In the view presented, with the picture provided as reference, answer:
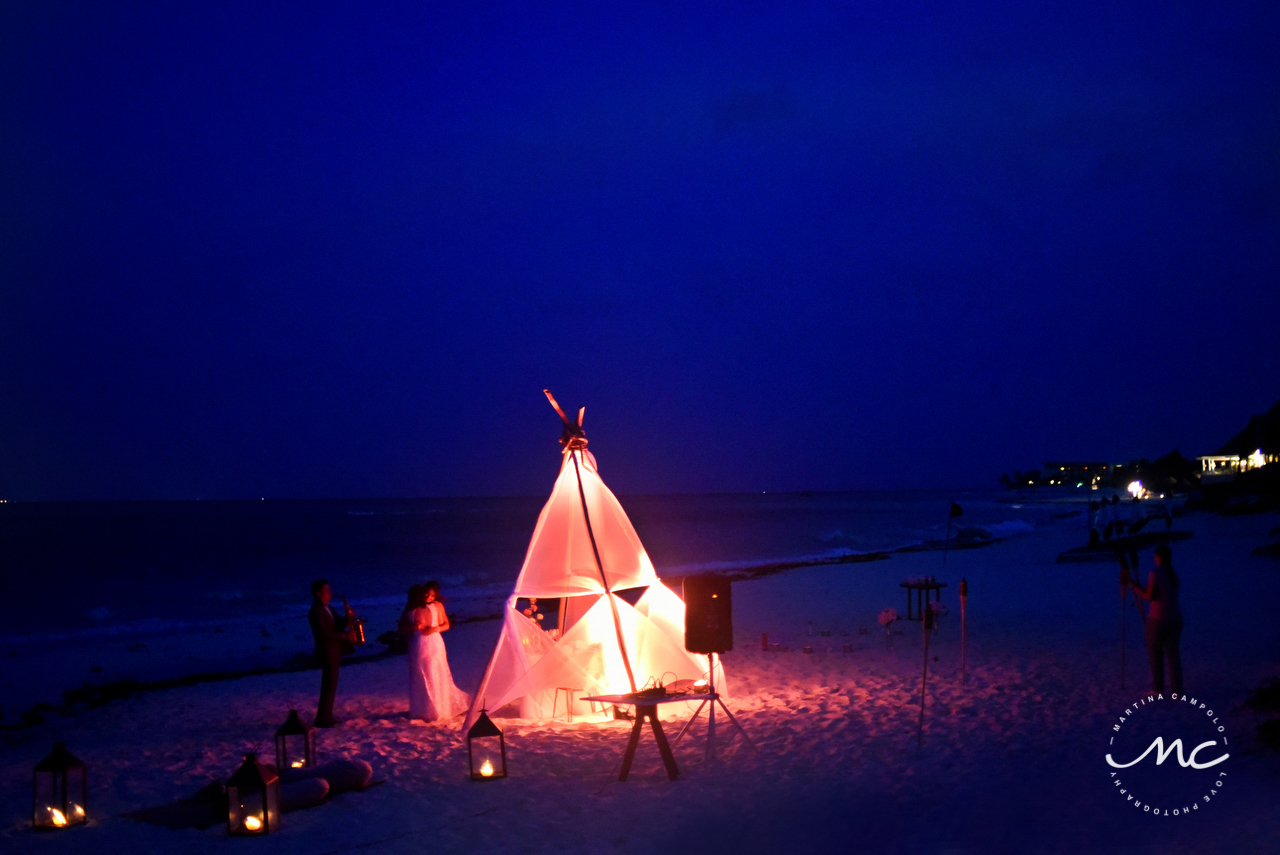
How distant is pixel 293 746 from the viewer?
7629 mm

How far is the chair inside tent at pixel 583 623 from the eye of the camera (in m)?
9.16

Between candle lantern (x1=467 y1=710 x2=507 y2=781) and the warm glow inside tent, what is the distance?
5.16ft

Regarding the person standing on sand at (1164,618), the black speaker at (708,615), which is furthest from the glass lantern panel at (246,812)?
the person standing on sand at (1164,618)

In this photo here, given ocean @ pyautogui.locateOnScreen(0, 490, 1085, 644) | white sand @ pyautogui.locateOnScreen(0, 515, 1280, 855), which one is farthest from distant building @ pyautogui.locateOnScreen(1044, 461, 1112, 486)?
white sand @ pyautogui.locateOnScreen(0, 515, 1280, 855)

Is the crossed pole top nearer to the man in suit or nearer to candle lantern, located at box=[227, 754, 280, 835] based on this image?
the man in suit

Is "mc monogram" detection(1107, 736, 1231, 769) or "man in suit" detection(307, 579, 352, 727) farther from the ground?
"man in suit" detection(307, 579, 352, 727)

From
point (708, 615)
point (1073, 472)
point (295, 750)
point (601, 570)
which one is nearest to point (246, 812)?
point (295, 750)

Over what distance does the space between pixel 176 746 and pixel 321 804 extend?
307 centimetres

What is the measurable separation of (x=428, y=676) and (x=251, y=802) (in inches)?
133

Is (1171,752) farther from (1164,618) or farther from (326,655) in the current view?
(326,655)

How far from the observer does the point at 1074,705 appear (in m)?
8.63

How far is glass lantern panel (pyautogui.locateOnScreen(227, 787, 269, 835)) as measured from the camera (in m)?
5.93

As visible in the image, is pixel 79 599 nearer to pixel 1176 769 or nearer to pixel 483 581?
pixel 483 581

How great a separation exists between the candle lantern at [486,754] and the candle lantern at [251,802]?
1.50m
